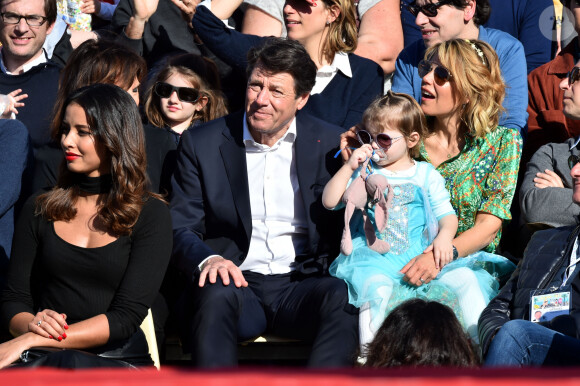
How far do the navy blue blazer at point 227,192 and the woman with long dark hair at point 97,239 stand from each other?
46cm

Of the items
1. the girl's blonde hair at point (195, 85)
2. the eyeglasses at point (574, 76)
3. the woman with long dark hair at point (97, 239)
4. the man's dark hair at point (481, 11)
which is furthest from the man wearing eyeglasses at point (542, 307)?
the girl's blonde hair at point (195, 85)

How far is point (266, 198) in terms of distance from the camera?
3.98m

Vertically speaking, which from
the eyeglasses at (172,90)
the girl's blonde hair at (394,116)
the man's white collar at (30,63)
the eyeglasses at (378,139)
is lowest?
the eyeglasses at (378,139)

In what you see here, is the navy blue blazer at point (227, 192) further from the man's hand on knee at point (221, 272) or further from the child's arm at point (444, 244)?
the child's arm at point (444, 244)

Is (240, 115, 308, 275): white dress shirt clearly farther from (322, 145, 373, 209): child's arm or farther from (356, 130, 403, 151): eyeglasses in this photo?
(356, 130, 403, 151): eyeglasses

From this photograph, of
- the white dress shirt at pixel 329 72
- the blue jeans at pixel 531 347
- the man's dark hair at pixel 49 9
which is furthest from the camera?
the man's dark hair at pixel 49 9

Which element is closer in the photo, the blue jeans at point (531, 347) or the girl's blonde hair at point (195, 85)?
the blue jeans at point (531, 347)

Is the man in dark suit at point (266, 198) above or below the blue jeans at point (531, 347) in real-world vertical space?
above

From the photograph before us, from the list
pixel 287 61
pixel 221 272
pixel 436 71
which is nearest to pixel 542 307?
pixel 221 272

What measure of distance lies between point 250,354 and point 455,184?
4.25ft

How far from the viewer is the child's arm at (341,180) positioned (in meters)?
3.75

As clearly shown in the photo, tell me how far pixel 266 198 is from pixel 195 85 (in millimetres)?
1012

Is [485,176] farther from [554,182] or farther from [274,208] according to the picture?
[274,208]

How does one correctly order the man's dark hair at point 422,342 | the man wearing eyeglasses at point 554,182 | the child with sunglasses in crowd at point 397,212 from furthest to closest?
the man wearing eyeglasses at point 554,182 < the child with sunglasses in crowd at point 397,212 < the man's dark hair at point 422,342
